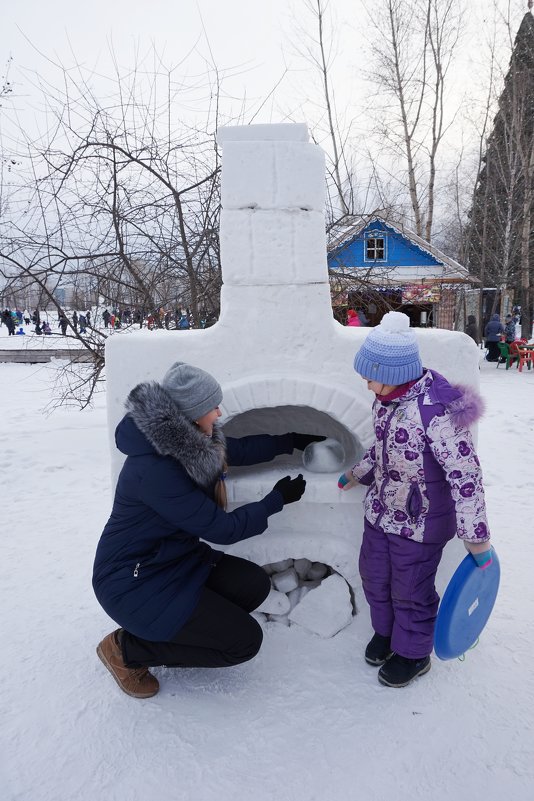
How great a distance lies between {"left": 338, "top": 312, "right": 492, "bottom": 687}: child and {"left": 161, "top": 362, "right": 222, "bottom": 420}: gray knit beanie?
59cm

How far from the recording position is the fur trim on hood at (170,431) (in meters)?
2.14

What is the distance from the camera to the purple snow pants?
2318 mm

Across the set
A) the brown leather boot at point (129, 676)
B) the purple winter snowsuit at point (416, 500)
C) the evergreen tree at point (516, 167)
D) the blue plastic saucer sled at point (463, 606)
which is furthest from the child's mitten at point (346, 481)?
the evergreen tree at point (516, 167)

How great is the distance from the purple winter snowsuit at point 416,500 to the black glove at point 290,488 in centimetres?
25

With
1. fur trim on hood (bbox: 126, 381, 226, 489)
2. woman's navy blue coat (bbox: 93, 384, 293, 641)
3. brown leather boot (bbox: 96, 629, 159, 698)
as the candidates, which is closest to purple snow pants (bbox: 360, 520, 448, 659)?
woman's navy blue coat (bbox: 93, 384, 293, 641)

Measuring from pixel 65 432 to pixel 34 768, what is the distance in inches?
225

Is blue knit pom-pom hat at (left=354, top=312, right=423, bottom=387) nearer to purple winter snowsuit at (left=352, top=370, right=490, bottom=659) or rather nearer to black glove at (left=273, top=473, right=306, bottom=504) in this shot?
purple winter snowsuit at (left=352, top=370, right=490, bottom=659)

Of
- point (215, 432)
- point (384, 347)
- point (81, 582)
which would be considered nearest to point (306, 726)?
point (215, 432)

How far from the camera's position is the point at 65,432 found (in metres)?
7.39

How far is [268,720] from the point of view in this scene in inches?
89.4

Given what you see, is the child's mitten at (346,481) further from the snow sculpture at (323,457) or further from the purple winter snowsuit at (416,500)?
the snow sculpture at (323,457)

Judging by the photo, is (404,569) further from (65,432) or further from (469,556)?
(65,432)

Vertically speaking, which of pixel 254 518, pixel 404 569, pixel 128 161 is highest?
pixel 128 161

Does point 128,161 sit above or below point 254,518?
above
